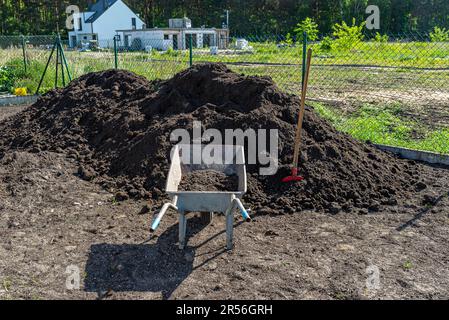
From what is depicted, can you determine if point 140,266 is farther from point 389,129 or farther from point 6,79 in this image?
point 6,79

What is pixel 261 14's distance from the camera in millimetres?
56469

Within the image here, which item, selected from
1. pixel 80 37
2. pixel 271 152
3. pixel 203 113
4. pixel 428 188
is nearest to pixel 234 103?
pixel 203 113

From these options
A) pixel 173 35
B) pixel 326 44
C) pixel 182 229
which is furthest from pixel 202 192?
pixel 173 35

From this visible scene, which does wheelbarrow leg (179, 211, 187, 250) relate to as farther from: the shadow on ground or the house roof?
the house roof

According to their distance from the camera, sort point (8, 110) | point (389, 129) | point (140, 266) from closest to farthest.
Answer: point (140, 266) → point (389, 129) → point (8, 110)

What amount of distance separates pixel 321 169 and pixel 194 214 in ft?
5.39

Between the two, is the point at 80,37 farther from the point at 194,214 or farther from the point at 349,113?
the point at 194,214

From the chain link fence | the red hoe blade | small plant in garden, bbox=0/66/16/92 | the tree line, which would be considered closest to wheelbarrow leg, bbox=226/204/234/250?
the red hoe blade

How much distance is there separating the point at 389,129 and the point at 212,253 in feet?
17.8

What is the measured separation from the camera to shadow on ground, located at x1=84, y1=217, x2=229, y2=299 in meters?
3.32

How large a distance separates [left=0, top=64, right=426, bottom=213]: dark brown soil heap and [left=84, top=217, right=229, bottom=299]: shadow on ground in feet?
3.69

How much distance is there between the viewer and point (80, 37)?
185ft

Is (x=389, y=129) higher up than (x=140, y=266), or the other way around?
(x=389, y=129)

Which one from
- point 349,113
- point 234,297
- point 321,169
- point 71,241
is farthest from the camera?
point 349,113
